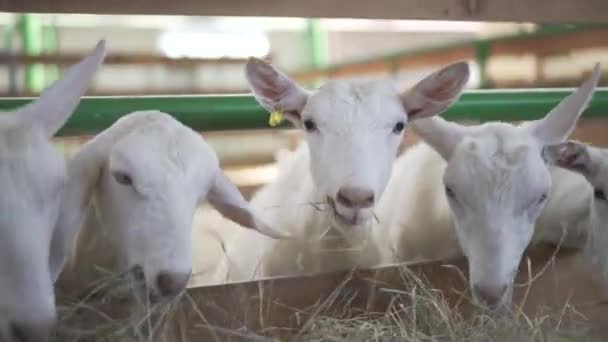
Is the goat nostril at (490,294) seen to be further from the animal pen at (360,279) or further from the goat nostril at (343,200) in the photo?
the goat nostril at (343,200)

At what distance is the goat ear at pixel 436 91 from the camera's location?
7.63 feet

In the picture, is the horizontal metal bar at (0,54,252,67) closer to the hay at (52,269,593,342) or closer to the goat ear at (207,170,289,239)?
the goat ear at (207,170,289,239)

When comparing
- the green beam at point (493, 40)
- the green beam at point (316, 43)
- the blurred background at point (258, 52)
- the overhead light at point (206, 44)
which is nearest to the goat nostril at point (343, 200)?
the blurred background at point (258, 52)

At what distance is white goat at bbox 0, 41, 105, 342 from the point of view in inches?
59.3

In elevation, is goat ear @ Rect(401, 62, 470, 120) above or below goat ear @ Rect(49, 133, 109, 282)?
above

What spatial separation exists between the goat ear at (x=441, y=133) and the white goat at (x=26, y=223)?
123 centimetres

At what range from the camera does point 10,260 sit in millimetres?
A: 1510

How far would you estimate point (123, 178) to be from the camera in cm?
182

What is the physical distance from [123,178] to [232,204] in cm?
36

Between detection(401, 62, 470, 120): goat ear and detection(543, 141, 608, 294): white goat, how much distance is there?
0.34 metres

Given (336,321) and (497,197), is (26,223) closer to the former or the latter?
(336,321)

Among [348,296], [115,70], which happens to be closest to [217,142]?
[115,70]

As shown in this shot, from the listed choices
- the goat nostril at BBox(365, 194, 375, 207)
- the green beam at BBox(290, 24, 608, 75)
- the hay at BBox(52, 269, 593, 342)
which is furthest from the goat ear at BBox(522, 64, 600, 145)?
the green beam at BBox(290, 24, 608, 75)

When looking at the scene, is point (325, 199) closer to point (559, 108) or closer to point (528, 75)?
Answer: point (559, 108)
